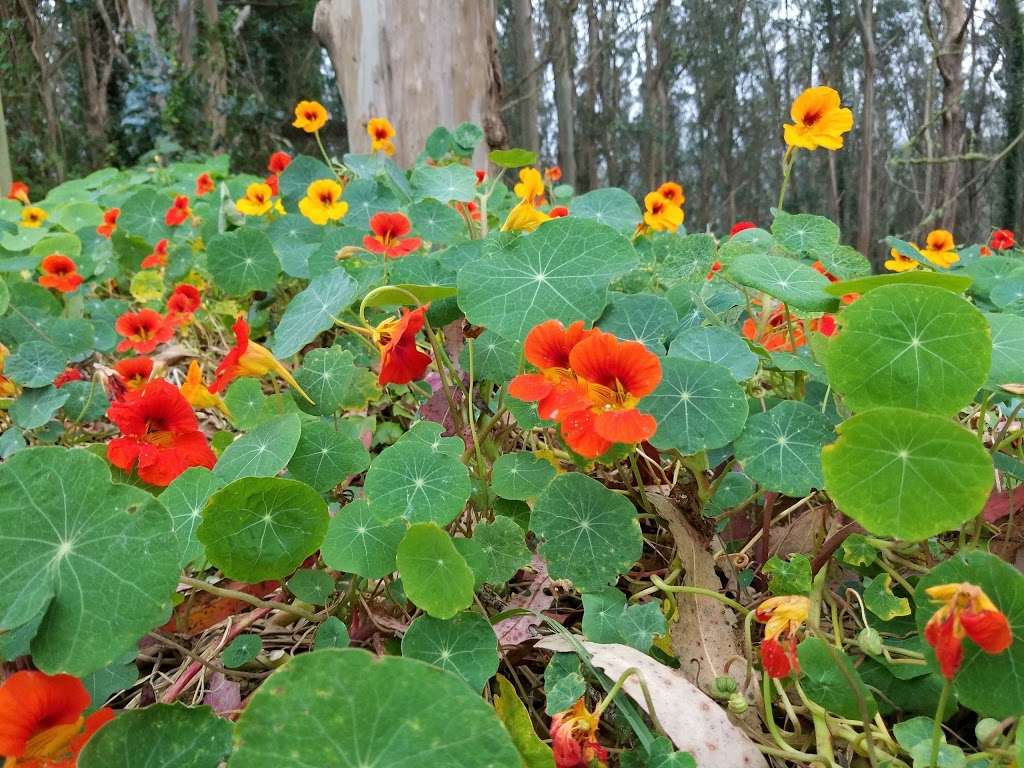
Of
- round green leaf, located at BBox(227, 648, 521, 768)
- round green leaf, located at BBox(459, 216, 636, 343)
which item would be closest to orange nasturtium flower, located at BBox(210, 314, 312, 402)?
round green leaf, located at BBox(459, 216, 636, 343)

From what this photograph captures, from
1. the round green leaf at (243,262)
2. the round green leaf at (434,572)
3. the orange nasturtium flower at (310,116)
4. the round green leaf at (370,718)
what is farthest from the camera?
the orange nasturtium flower at (310,116)

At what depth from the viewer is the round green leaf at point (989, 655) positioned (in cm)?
58

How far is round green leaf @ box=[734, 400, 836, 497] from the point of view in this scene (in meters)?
0.73

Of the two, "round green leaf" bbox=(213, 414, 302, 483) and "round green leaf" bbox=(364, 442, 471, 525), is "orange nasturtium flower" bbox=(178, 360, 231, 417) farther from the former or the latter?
"round green leaf" bbox=(364, 442, 471, 525)

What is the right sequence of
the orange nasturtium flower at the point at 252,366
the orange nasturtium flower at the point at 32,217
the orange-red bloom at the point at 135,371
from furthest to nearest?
1. the orange nasturtium flower at the point at 32,217
2. the orange-red bloom at the point at 135,371
3. the orange nasturtium flower at the point at 252,366

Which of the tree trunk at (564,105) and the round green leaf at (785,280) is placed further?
the tree trunk at (564,105)

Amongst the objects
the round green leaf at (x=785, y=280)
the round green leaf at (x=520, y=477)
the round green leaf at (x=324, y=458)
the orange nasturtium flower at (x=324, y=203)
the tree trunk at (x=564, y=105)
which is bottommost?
the round green leaf at (x=520, y=477)

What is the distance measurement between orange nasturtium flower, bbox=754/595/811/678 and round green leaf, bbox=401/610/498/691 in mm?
263

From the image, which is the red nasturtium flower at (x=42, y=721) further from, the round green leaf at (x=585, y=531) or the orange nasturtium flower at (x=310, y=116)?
the orange nasturtium flower at (x=310, y=116)

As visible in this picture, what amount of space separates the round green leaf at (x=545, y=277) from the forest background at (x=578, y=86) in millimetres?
1386

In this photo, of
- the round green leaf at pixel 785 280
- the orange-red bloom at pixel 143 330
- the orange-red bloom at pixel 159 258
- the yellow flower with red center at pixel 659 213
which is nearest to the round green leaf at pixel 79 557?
the round green leaf at pixel 785 280

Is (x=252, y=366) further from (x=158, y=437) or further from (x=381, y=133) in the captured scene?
(x=381, y=133)

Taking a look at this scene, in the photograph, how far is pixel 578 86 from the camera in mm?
15539

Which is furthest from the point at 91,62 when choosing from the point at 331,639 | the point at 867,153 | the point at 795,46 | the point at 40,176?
the point at 795,46
